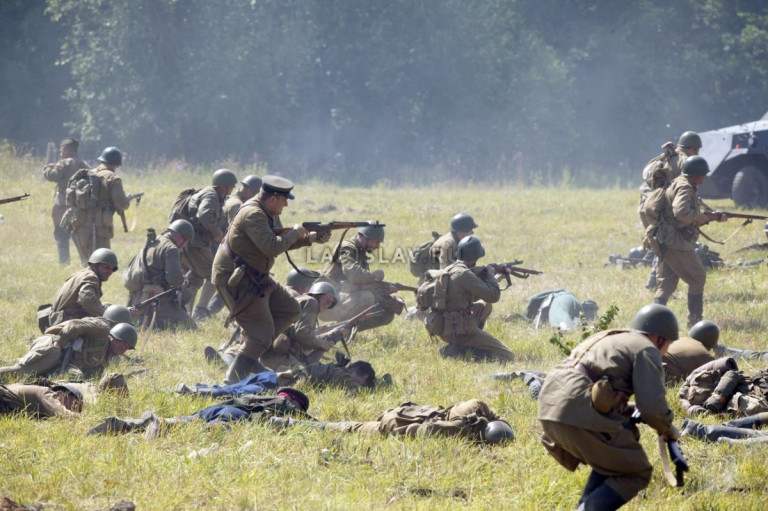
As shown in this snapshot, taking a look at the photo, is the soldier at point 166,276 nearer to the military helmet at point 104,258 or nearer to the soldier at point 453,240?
the military helmet at point 104,258

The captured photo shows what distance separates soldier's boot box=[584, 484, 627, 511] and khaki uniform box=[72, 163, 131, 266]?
9.09m

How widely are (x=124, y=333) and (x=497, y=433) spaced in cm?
369

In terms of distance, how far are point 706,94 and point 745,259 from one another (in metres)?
24.0

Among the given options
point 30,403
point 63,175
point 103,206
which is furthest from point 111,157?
point 30,403

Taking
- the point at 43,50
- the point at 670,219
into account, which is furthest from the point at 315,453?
the point at 43,50

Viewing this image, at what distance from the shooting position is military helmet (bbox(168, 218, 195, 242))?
1079 centimetres

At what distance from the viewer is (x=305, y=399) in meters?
7.38

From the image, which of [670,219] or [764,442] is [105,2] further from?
[764,442]

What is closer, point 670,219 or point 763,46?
point 670,219

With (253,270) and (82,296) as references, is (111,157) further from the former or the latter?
(253,270)

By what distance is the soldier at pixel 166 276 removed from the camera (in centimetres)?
1063

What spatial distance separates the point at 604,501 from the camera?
16.4ft

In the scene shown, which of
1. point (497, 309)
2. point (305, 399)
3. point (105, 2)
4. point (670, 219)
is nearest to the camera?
point (305, 399)

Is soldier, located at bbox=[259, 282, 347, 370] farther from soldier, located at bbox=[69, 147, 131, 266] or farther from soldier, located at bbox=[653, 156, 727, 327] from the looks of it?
soldier, located at bbox=[69, 147, 131, 266]
